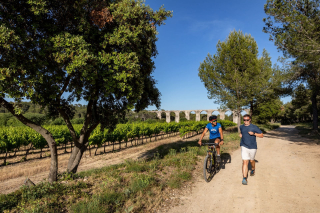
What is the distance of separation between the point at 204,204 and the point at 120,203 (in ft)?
6.39

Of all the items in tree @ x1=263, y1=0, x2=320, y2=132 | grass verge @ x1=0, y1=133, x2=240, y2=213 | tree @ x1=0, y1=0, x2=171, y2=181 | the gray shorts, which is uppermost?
tree @ x1=263, y1=0, x2=320, y2=132

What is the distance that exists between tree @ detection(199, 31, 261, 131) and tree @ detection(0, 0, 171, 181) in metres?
13.7

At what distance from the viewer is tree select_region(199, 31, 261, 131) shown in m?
18.3

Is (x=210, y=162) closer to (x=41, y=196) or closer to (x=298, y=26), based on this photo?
(x=41, y=196)

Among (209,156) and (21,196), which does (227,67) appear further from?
(21,196)

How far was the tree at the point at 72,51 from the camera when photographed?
4523 millimetres

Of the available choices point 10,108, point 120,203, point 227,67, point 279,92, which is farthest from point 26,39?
point 279,92

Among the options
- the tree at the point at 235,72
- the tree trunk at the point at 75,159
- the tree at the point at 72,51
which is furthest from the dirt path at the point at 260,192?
the tree at the point at 235,72

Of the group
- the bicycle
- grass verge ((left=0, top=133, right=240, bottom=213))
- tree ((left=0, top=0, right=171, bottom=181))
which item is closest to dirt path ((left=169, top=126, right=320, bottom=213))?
the bicycle

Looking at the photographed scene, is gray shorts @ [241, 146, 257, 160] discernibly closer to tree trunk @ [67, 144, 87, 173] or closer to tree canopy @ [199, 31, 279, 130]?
tree trunk @ [67, 144, 87, 173]

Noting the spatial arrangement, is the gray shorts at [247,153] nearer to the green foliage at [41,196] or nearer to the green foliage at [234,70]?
the green foliage at [41,196]

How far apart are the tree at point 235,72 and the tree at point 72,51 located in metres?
13.7

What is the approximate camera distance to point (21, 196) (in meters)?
4.09

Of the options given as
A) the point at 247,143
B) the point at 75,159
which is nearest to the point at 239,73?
the point at 247,143
